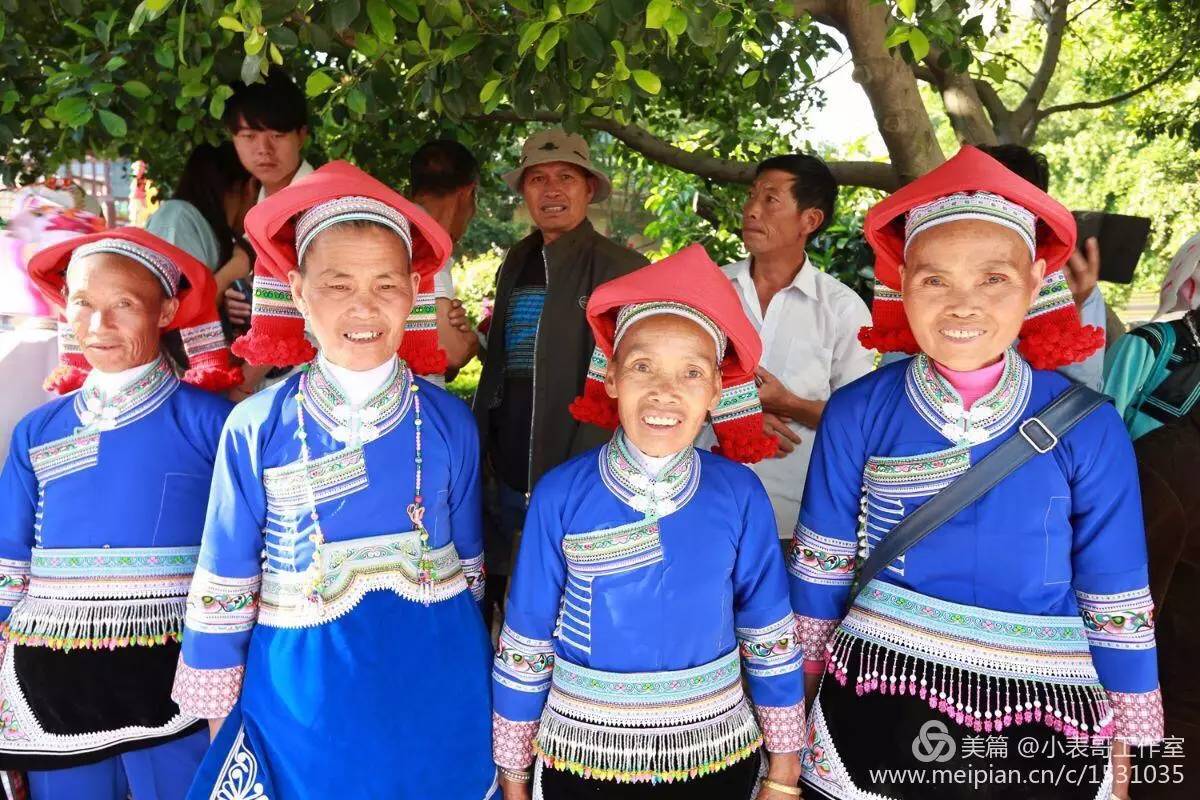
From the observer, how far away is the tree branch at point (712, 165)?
4926 millimetres

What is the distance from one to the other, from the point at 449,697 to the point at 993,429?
136 cm

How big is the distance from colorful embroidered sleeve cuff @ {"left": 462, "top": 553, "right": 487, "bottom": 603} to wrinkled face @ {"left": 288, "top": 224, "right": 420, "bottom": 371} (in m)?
0.54

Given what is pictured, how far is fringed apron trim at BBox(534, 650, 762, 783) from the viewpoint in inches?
78.3

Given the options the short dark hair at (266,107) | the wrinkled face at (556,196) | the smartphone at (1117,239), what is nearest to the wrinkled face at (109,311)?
the short dark hair at (266,107)

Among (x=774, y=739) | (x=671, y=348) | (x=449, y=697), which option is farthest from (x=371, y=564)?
(x=774, y=739)

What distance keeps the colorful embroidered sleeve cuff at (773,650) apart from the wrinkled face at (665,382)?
462 mm

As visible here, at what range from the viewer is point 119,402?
2447 millimetres

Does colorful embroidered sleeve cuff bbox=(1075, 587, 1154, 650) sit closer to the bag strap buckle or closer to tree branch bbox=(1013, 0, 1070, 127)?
the bag strap buckle

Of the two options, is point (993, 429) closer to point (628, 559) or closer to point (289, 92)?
point (628, 559)

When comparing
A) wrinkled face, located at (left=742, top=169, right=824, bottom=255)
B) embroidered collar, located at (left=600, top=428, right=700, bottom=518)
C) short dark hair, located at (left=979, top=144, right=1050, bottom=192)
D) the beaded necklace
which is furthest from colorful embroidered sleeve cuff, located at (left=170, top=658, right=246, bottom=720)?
short dark hair, located at (left=979, top=144, right=1050, bottom=192)

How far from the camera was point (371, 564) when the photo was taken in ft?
6.93

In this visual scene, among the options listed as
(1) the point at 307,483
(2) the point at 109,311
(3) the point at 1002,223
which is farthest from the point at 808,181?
(2) the point at 109,311

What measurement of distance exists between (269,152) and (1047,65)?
452 cm

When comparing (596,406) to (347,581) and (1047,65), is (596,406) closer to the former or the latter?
(347,581)
